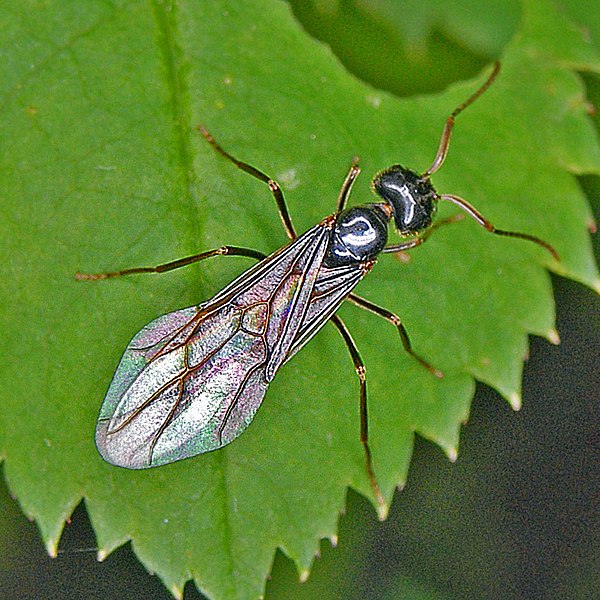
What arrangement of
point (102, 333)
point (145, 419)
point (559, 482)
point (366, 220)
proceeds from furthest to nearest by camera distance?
point (559, 482) < point (366, 220) < point (102, 333) < point (145, 419)

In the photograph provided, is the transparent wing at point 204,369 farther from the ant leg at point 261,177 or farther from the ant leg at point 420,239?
the ant leg at point 420,239

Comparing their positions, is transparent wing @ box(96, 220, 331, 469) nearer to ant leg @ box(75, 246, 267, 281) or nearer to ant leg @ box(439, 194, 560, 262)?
ant leg @ box(75, 246, 267, 281)

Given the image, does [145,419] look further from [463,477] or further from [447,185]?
[463,477]

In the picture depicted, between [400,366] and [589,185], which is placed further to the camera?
[589,185]

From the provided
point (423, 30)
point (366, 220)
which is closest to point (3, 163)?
point (366, 220)

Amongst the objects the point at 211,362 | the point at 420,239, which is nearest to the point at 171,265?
the point at 211,362

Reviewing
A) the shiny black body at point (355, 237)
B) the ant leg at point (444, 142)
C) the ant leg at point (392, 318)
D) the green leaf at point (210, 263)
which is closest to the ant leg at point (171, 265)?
the green leaf at point (210, 263)

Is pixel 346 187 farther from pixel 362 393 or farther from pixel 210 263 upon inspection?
pixel 362 393
